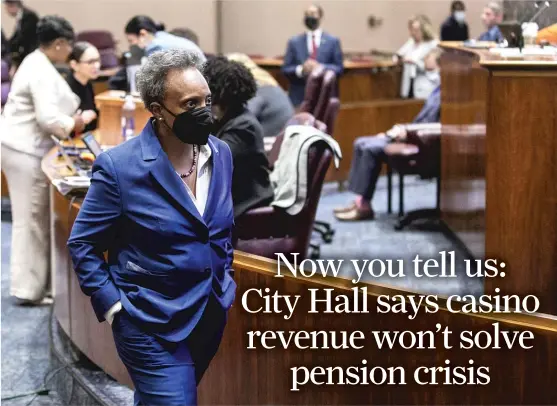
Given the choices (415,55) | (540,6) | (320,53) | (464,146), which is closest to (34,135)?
(464,146)

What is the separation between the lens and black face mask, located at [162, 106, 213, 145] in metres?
2.34

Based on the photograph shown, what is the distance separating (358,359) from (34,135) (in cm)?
246

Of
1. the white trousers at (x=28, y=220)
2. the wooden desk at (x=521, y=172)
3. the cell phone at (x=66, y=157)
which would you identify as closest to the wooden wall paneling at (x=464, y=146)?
the wooden desk at (x=521, y=172)

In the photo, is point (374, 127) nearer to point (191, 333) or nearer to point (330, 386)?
point (330, 386)

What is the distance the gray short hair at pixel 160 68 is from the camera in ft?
7.74

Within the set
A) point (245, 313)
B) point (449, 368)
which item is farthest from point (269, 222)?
point (449, 368)

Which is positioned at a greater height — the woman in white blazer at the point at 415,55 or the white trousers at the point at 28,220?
the woman in white blazer at the point at 415,55

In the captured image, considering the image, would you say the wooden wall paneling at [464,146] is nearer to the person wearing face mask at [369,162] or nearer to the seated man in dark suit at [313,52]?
the person wearing face mask at [369,162]

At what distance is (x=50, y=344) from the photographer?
14.5 feet

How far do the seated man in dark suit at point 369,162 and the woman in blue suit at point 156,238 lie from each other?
444cm

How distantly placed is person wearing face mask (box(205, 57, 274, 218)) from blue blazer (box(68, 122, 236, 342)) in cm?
176

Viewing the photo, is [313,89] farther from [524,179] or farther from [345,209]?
[524,179]

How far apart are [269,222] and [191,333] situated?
6.97ft

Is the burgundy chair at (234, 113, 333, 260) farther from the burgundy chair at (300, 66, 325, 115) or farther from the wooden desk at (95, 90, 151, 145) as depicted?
the burgundy chair at (300, 66, 325, 115)
